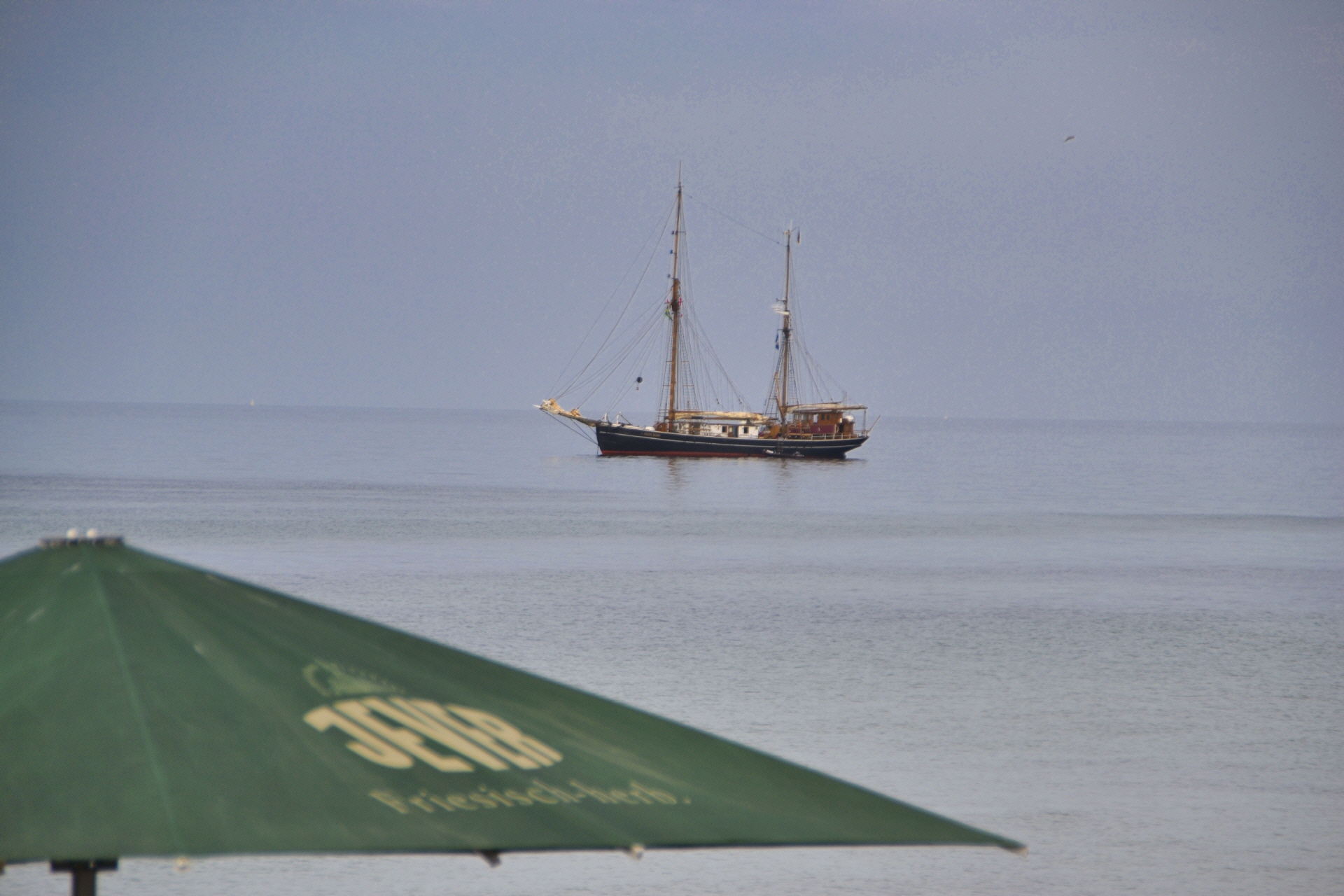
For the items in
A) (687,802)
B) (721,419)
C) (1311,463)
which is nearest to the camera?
(687,802)

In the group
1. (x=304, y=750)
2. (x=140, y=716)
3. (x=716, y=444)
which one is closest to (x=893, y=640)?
(x=304, y=750)

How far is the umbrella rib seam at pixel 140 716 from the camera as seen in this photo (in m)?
2.81

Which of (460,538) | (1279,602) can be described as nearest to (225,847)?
(1279,602)

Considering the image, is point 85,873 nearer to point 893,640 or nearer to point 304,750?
point 304,750

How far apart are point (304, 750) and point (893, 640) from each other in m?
21.5

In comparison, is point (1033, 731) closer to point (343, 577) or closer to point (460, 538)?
point (343, 577)

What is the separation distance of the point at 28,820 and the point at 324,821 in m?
0.61

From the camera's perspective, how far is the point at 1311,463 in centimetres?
13362

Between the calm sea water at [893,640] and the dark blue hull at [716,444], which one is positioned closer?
the calm sea water at [893,640]

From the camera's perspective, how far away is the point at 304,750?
318cm

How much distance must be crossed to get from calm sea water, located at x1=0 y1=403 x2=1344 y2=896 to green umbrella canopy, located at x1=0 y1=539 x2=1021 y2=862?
776 centimetres

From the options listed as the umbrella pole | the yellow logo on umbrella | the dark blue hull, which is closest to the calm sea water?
the umbrella pole

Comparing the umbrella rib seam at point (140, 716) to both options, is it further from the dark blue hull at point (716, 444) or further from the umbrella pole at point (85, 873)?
the dark blue hull at point (716, 444)

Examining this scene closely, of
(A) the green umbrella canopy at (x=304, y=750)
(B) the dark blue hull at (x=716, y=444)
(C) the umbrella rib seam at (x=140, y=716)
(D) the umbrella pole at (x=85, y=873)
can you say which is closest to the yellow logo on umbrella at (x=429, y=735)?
(A) the green umbrella canopy at (x=304, y=750)
